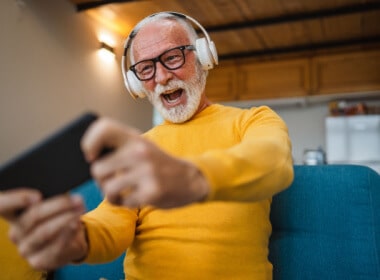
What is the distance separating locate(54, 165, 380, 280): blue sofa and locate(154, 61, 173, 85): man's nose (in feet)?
1.31

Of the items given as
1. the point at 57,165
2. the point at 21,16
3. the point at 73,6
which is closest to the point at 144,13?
the point at 73,6

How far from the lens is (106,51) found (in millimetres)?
3697

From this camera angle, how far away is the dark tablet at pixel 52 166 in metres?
0.46

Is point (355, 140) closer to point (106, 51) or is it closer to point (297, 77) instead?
point (297, 77)

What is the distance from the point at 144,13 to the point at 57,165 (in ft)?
10.3

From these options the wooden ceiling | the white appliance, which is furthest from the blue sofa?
the white appliance

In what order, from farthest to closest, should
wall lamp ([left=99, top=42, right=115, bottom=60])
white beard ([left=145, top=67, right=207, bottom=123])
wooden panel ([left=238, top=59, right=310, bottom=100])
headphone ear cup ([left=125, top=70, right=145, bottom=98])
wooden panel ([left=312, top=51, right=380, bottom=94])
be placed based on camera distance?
wooden panel ([left=238, top=59, right=310, bottom=100]) < wooden panel ([left=312, top=51, right=380, bottom=94]) < wall lamp ([left=99, top=42, right=115, bottom=60]) < headphone ear cup ([left=125, top=70, right=145, bottom=98]) < white beard ([left=145, top=67, right=207, bottom=123])

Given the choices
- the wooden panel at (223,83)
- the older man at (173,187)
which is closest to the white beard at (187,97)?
the older man at (173,187)

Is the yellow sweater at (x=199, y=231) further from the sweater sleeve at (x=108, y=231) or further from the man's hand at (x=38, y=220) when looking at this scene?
the man's hand at (x=38, y=220)

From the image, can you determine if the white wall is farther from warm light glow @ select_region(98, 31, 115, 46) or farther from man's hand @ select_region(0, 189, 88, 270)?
man's hand @ select_region(0, 189, 88, 270)

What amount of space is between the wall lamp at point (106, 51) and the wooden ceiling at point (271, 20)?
178 millimetres

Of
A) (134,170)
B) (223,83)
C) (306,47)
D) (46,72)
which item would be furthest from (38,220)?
(223,83)

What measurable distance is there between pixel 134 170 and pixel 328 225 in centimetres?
74

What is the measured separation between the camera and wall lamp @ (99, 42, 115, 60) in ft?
12.0
